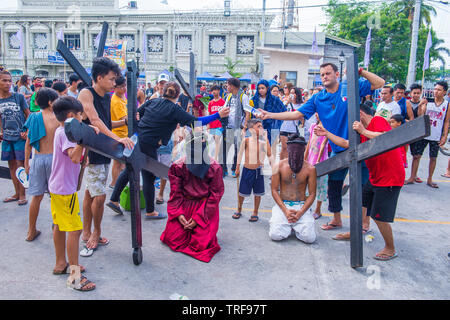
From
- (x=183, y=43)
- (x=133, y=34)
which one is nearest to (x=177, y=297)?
(x=183, y=43)

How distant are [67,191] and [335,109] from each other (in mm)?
3051

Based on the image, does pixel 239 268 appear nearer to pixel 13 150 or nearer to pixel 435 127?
pixel 13 150

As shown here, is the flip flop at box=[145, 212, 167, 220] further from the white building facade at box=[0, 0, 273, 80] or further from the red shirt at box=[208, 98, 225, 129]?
the white building facade at box=[0, 0, 273, 80]

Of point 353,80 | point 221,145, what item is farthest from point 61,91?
point 353,80

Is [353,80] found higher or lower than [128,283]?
higher

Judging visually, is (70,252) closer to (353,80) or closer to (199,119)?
(199,119)

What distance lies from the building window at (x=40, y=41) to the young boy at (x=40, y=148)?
38.8 metres

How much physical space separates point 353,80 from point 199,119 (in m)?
1.86

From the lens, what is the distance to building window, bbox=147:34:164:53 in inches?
1419

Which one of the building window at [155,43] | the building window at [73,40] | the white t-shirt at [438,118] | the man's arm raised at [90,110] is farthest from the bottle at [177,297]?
the building window at [73,40]

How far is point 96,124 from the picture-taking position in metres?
3.37

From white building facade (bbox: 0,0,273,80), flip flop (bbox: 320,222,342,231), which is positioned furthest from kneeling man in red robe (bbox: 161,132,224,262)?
white building facade (bbox: 0,0,273,80)

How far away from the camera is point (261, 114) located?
418 centimetres
